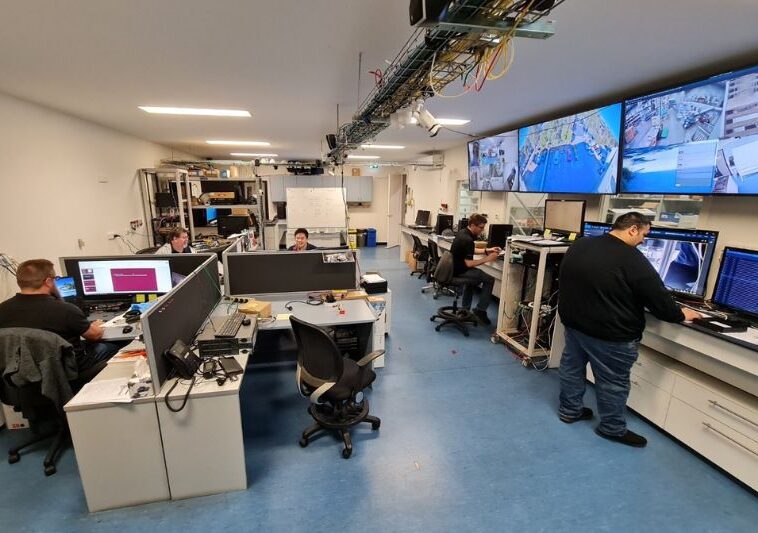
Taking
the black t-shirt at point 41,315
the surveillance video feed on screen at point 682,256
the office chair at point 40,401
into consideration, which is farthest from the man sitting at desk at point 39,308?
the surveillance video feed on screen at point 682,256

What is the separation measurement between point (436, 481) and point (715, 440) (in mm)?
1773

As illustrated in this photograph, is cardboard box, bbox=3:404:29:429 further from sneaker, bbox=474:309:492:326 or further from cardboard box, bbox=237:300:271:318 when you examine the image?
sneaker, bbox=474:309:492:326

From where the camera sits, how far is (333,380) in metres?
2.08

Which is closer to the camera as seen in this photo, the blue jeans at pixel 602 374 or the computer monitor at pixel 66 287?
the blue jeans at pixel 602 374

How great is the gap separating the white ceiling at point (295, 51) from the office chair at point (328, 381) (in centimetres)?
173

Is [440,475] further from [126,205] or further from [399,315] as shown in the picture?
[126,205]

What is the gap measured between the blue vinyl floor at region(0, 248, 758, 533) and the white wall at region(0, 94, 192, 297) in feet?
A: 6.77

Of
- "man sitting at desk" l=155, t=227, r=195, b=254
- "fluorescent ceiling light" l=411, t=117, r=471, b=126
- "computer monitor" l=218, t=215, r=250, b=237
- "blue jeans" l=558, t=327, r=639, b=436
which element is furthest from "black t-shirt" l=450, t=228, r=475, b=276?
"computer monitor" l=218, t=215, r=250, b=237

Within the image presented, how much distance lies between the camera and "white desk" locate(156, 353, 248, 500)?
176cm

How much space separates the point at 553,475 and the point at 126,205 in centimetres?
649

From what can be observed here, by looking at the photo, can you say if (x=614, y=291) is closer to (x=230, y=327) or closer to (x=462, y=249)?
(x=462, y=249)

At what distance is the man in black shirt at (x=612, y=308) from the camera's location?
2098mm

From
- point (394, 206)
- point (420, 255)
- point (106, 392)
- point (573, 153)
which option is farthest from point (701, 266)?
point (394, 206)

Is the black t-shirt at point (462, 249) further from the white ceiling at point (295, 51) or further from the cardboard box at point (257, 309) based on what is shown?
the cardboard box at point (257, 309)
